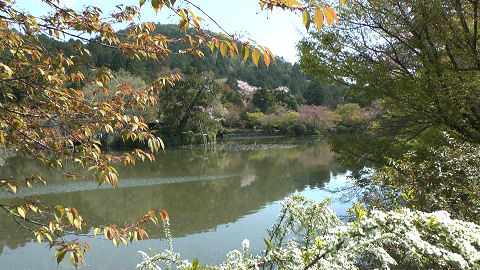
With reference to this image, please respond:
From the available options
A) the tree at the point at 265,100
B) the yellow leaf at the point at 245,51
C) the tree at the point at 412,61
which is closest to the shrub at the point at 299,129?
the tree at the point at 265,100

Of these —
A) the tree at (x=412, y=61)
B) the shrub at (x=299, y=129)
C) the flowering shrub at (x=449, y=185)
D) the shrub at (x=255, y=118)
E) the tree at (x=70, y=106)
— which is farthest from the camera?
the shrub at (x=255, y=118)

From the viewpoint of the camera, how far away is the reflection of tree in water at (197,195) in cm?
697

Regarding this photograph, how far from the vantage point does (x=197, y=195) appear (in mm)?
9234

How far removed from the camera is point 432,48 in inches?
203

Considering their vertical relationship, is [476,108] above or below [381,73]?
below

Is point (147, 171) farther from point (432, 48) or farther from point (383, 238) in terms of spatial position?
point (383, 238)

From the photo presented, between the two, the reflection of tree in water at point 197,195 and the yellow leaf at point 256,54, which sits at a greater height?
the yellow leaf at point 256,54

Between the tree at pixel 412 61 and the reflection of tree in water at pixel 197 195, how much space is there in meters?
3.73

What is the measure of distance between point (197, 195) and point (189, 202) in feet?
2.47

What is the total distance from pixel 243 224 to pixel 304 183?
14.7ft

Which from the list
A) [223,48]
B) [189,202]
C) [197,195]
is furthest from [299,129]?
[223,48]

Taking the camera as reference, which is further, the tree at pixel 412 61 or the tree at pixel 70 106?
the tree at pixel 412 61

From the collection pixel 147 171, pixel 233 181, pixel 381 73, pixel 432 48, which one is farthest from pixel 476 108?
pixel 147 171

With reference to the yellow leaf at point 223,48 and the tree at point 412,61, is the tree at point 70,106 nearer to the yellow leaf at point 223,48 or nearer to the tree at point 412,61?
the yellow leaf at point 223,48
